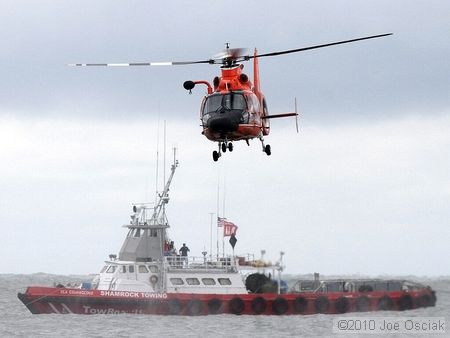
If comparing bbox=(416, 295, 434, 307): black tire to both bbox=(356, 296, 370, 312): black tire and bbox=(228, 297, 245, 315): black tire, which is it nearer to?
bbox=(356, 296, 370, 312): black tire

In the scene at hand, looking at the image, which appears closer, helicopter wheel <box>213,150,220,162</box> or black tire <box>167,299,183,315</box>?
helicopter wheel <box>213,150,220,162</box>

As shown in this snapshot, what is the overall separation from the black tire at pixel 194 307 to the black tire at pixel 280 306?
3656 mm

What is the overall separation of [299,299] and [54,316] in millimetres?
11675

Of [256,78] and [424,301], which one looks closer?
[256,78]

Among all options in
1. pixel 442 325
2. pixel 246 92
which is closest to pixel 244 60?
pixel 246 92

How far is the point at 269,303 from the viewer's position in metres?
44.7

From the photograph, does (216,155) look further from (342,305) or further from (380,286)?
(380,286)

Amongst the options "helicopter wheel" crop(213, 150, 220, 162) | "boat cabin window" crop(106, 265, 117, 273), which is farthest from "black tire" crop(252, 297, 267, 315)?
"helicopter wheel" crop(213, 150, 220, 162)

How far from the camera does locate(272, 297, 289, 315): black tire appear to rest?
44781mm

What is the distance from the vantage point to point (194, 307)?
4353 centimetres

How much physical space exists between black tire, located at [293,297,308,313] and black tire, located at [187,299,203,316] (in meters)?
4.76

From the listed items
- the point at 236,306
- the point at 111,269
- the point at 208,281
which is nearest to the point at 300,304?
the point at 236,306

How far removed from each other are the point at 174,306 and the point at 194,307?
38.9 inches

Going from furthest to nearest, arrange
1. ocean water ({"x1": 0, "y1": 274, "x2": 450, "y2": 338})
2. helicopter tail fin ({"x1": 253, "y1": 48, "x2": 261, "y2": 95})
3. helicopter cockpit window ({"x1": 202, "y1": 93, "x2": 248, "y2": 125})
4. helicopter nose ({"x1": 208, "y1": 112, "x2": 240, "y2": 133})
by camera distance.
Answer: ocean water ({"x1": 0, "y1": 274, "x2": 450, "y2": 338}) → helicopter tail fin ({"x1": 253, "y1": 48, "x2": 261, "y2": 95}) → helicopter cockpit window ({"x1": 202, "y1": 93, "x2": 248, "y2": 125}) → helicopter nose ({"x1": 208, "y1": 112, "x2": 240, "y2": 133})
